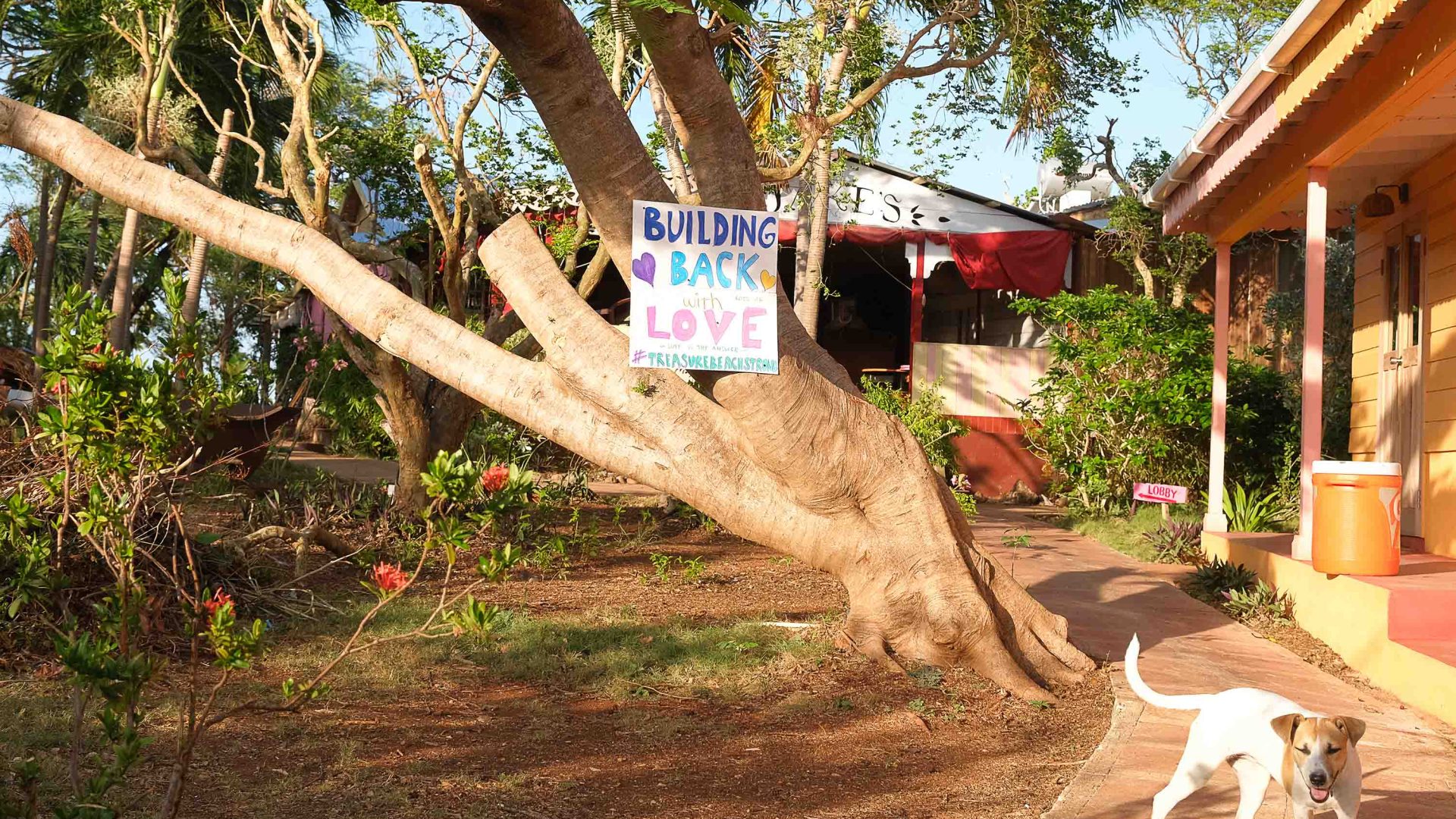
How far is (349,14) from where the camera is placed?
670 inches

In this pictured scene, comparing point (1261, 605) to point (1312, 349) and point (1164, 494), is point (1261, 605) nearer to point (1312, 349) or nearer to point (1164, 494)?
point (1312, 349)

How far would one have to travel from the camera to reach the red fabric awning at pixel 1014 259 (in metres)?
16.6

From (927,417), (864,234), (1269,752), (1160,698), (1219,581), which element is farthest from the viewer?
(864,234)

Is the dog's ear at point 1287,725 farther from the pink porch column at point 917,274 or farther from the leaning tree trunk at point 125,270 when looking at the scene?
the leaning tree trunk at point 125,270

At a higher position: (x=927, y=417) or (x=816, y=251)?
(x=816, y=251)

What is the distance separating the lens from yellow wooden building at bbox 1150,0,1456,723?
591 centimetres

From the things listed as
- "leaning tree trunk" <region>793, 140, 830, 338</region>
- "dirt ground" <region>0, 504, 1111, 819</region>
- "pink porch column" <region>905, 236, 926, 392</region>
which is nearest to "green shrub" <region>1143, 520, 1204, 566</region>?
"leaning tree trunk" <region>793, 140, 830, 338</region>

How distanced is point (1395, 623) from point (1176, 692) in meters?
1.51

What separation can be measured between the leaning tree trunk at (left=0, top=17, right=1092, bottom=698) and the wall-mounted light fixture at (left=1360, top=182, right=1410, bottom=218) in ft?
18.6

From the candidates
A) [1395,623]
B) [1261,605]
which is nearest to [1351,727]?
[1395,623]

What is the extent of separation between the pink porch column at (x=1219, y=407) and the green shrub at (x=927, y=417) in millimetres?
3649

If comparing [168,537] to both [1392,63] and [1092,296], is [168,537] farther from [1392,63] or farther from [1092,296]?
[1092,296]

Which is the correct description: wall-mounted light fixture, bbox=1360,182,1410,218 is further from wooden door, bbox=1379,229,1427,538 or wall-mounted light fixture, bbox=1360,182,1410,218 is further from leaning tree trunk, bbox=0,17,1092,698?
leaning tree trunk, bbox=0,17,1092,698

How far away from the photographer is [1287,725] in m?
3.13
